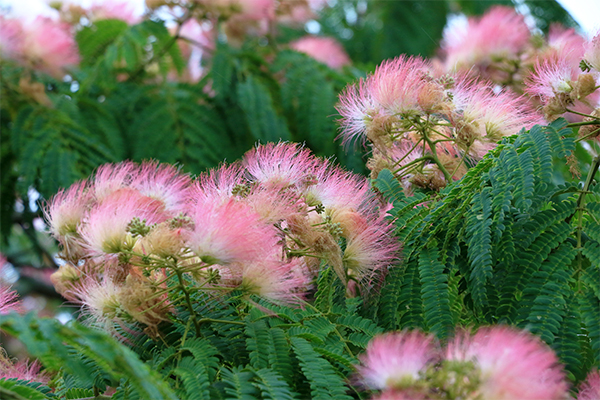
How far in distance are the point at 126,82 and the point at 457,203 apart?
9.24 ft

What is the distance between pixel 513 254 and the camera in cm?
176

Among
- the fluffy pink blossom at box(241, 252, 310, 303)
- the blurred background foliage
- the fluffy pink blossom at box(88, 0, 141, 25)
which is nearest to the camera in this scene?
the fluffy pink blossom at box(241, 252, 310, 303)

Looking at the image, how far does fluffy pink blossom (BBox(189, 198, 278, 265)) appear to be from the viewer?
1738 mm

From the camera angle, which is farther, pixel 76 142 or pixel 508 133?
pixel 76 142

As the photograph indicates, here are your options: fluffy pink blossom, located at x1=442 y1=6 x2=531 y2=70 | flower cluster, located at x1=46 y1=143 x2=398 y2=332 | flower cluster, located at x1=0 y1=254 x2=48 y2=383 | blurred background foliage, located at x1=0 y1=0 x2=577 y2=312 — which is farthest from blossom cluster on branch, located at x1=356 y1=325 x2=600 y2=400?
fluffy pink blossom, located at x1=442 y1=6 x2=531 y2=70

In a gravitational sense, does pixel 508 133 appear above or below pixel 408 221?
above

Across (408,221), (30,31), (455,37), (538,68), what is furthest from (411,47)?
(408,221)

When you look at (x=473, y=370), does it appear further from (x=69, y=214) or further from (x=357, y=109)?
(x=69, y=214)

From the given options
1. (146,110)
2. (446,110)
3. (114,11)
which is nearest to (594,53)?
(446,110)

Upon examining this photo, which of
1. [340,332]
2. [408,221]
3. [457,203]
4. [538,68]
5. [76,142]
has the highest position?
[538,68]

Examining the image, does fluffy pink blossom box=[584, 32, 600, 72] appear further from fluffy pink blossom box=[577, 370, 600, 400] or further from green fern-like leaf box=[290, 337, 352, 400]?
green fern-like leaf box=[290, 337, 352, 400]

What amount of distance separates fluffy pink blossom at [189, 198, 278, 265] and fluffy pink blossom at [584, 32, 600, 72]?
1088 millimetres

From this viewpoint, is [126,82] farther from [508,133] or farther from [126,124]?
[508,133]

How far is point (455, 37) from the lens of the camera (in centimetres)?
378
